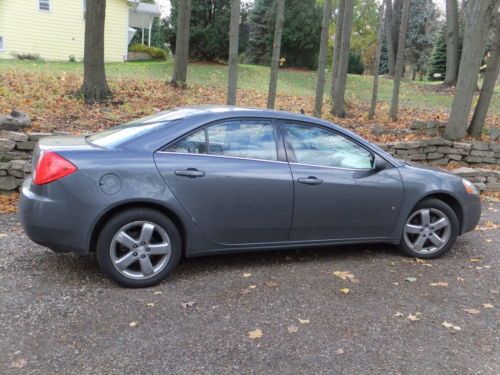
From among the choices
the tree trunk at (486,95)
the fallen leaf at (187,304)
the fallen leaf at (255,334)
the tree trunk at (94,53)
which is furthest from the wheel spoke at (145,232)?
the tree trunk at (486,95)

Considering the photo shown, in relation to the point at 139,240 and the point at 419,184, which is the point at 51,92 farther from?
the point at 419,184

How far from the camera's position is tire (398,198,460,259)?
5195 mm

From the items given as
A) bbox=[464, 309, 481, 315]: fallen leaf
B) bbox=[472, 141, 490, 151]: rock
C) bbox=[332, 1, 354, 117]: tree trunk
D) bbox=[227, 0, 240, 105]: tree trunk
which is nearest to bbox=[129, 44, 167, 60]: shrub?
bbox=[332, 1, 354, 117]: tree trunk

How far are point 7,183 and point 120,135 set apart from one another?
2.97 m

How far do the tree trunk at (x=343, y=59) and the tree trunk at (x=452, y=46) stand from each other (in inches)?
461

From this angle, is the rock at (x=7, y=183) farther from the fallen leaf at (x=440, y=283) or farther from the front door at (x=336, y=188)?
the fallen leaf at (x=440, y=283)

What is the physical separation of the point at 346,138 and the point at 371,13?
131 ft

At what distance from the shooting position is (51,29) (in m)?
25.4

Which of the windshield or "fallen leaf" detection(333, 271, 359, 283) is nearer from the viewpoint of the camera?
the windshield

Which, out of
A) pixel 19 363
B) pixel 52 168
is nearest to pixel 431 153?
pixel 52 168

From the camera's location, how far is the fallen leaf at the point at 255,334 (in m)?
3.52

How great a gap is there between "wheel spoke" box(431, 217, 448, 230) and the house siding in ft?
79.1

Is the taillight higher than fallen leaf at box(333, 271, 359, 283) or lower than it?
higher

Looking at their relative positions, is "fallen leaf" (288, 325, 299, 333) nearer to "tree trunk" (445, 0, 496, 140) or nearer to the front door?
the front door
